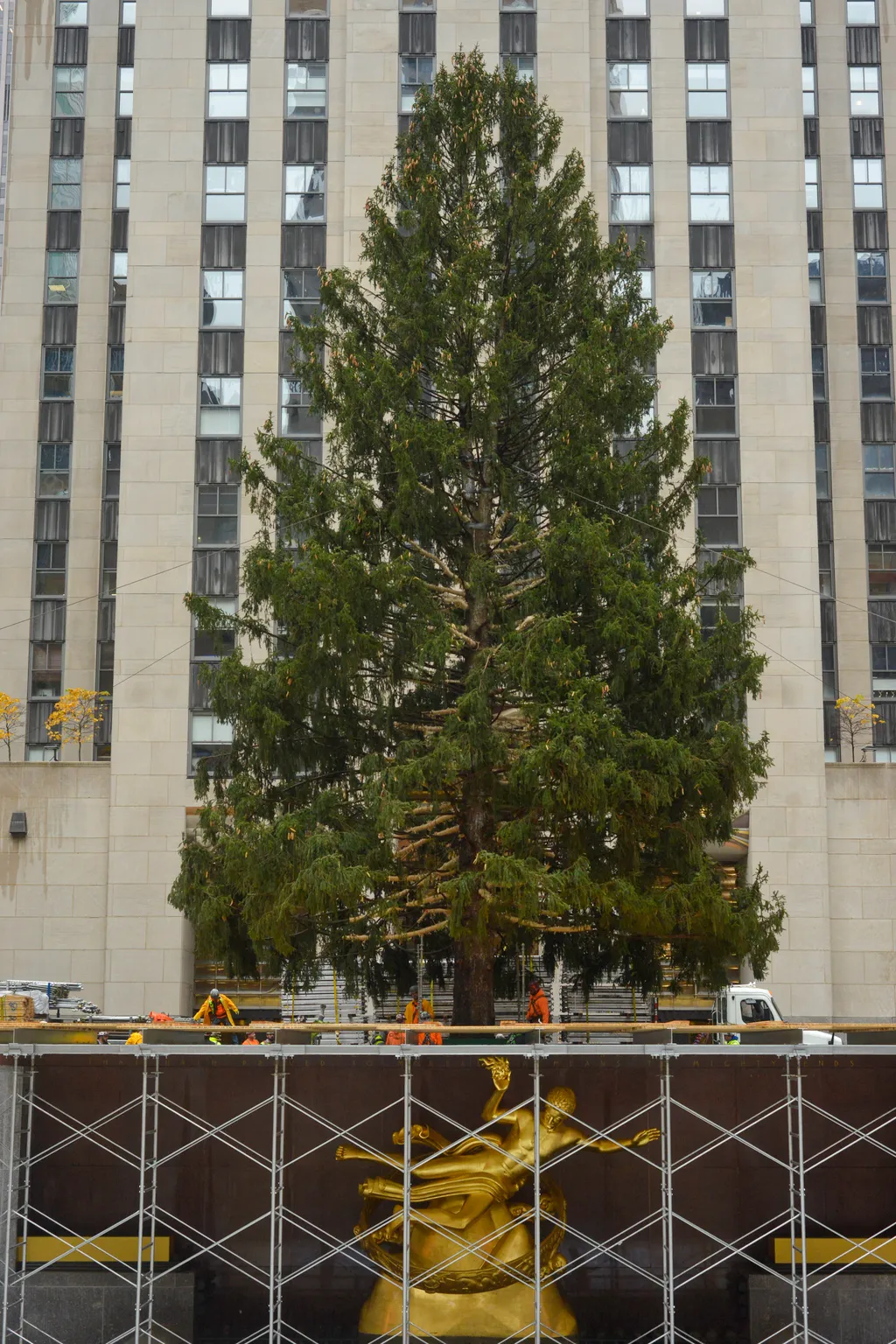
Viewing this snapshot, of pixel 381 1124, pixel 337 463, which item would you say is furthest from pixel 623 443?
pixel 381 1124

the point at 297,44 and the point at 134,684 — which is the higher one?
the point at 297,44

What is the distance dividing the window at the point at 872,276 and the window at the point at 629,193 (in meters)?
9.17

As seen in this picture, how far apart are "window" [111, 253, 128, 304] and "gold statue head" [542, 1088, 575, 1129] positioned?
124ft

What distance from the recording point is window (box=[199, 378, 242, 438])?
4422 cm

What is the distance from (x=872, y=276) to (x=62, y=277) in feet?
83.9

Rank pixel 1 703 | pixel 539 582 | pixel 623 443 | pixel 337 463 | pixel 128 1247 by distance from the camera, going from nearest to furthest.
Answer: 1. pixel 128 1247
2. pixel 539 582
3. pixel 337 463
4. pixel 623 443
5. pixel 1 703

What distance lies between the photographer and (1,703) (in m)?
45.0

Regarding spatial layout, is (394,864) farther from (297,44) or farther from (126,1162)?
(297,44)

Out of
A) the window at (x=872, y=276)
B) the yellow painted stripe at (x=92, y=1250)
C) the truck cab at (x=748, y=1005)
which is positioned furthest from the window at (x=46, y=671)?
the yellow painted stripe at (x=92, y=1250)

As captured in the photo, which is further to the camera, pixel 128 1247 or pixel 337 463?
pixel 337 463

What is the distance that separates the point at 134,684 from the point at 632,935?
905 inches

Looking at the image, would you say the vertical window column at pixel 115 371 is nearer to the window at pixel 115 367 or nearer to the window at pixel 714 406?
the window at pixel 115 367

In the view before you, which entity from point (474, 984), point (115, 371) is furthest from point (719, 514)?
point (474, 984)

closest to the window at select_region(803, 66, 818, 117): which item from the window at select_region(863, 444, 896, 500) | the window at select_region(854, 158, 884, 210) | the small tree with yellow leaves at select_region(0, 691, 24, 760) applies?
the window at select_region(854, 158, 884, 210)
